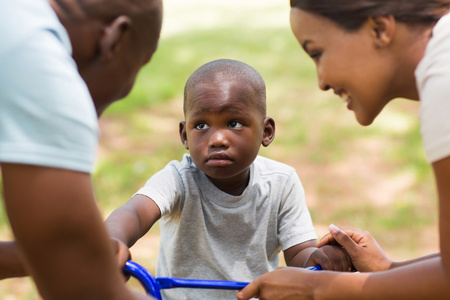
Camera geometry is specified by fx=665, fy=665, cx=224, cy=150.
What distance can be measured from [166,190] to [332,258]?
0.66 m

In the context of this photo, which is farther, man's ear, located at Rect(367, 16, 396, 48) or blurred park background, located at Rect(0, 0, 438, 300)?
blurred park background, located at Rect(0, 0, 438, 300)

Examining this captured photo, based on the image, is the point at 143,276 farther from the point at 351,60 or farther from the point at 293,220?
the point at 351,60

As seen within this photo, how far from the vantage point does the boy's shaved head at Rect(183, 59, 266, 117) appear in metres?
2.60

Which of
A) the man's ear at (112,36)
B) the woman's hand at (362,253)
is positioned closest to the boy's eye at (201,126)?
the woman's hand at (362,253)

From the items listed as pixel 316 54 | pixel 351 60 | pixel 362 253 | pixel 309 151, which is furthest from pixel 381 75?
pixel 309 151

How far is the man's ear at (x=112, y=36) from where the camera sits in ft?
5.42

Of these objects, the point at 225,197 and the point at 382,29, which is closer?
the point at 382,29

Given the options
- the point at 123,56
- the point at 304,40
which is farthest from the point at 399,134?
the point at 123,56

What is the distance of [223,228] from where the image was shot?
2590mm

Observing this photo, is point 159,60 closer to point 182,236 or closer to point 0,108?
point 182,236

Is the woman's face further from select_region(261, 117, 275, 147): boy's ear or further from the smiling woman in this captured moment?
select_region(261, 117, 275, 147): boy's ear

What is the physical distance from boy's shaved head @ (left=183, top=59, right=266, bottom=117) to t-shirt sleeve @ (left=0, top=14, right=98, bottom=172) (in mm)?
1193

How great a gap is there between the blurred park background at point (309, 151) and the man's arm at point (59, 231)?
269 centimetres

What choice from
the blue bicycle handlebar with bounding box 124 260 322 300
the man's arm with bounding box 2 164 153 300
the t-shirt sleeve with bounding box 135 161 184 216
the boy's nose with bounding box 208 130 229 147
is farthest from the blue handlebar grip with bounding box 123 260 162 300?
the boy's nose with bounding box 208 130 229 147
